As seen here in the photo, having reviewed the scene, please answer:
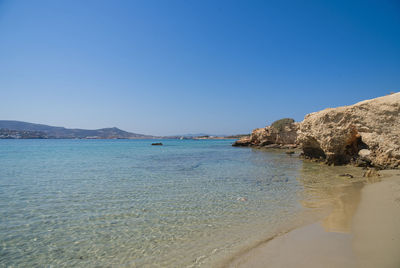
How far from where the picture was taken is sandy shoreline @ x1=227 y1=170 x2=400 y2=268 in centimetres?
334

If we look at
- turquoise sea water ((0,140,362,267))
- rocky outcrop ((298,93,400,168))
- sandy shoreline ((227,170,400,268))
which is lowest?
turquoise sea water ((0,140,362,267))

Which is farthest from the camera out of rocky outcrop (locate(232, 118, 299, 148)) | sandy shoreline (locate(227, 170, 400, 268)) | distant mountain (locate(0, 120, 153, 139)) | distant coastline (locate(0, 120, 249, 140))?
distant mountain (locate(0, 120, 153, 139))

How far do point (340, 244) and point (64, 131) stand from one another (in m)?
175

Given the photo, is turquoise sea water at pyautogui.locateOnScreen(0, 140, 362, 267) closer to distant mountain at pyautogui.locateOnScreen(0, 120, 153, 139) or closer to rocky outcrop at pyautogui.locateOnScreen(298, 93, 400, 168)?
rocky outcrop at pyautogui.locateOnScreen(298, 93, 400, 168)

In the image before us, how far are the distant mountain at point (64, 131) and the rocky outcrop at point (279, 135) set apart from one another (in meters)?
131

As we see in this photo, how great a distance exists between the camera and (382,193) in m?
7.25

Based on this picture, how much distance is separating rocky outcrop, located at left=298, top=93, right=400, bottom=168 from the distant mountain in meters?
146

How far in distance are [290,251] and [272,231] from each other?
1.02 m

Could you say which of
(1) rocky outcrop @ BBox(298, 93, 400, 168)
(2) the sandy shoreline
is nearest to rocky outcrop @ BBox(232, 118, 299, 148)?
(1) rocky outcrop @ BBox(298, 93, 400, 168)

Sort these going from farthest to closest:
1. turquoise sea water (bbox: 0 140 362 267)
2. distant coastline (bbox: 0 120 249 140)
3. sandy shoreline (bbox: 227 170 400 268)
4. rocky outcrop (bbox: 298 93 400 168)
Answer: distant coastline (bbox: 0 120 249 140)
rocky outcrop (bbox: 298 93 400 168)
turquoise sea water (bbox: 0 140 362 267)
sandy shoreline (bbox: 227 170 400 268)

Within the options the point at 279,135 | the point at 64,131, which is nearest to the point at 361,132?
the point at 279,135

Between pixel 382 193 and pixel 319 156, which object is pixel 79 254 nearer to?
pixel 382 193

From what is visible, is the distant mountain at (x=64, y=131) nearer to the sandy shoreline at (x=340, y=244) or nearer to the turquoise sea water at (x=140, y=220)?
the turquoise sea water at (x=140, y=220)

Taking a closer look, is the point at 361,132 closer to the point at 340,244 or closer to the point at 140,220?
the point at 340,244
